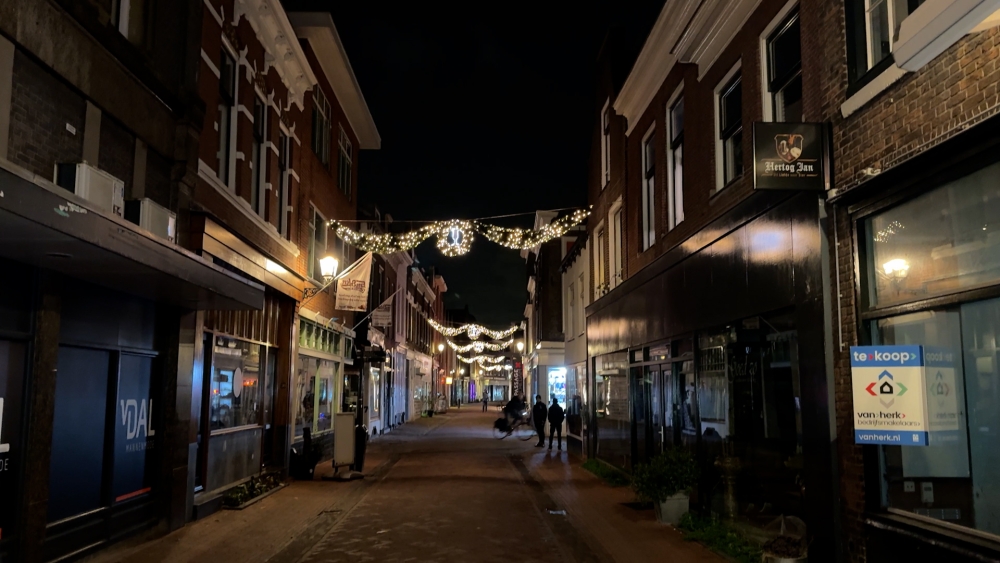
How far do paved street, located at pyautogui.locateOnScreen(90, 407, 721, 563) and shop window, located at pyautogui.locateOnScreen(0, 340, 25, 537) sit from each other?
177cm

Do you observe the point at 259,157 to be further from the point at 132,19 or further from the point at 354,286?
the point at 132,19

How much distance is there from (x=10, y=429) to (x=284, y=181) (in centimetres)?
1050

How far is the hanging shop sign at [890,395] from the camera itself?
21.2ft

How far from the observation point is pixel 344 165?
2412 centimetres

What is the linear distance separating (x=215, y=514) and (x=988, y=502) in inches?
417

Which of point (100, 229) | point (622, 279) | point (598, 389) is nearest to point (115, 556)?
point (100, 229)

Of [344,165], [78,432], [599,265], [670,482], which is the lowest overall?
[670,482]

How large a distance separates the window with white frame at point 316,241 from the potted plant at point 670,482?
11.2 m

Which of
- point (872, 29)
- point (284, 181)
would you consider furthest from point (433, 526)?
A: point (284, 181)

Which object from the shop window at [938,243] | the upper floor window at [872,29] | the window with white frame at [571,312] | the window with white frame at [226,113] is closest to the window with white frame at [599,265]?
the window with white frame at [571,312]

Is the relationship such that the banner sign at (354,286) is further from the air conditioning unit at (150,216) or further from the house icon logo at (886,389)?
the house icon logo at (886,389)

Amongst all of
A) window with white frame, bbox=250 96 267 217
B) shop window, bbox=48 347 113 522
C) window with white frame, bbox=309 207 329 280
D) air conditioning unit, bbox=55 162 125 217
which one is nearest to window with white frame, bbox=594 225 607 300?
window with white frame, bbox=309 207 329 280

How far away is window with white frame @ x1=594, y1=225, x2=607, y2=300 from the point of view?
20266mm

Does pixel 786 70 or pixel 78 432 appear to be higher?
pixel 786 70
